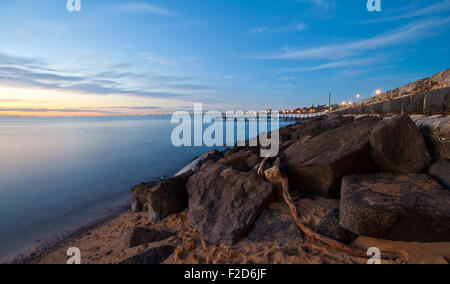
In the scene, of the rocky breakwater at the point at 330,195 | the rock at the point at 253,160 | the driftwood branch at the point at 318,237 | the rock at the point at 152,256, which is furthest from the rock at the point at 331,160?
the rock at the point at 152,256

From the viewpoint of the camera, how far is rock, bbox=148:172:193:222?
15.4ft

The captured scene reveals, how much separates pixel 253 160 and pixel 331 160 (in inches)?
97.1

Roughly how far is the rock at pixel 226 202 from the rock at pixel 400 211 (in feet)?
4.74

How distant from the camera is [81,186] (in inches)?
374

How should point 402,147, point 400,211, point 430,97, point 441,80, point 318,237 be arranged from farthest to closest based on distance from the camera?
point 441,80 < point 430,97 < point 402,147 < point 318,237 < point 400,211

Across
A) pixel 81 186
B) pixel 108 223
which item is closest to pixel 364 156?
pixel 108 223

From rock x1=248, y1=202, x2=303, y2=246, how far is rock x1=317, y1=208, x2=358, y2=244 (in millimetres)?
364

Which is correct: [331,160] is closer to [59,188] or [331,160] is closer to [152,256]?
[152,256]

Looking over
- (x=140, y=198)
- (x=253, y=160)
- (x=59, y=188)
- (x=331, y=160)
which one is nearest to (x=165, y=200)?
(x=140, y=198)

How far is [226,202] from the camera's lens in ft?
13.3

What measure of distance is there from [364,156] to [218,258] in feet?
10.6

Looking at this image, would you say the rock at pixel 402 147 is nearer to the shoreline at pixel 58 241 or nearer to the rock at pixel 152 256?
the rock at pixel 152 256
